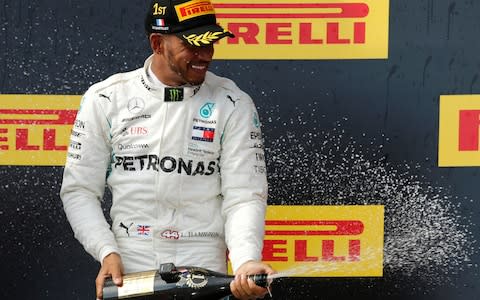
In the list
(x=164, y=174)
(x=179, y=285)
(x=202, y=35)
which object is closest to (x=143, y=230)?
(x=164, y=174)

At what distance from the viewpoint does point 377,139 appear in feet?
13.0

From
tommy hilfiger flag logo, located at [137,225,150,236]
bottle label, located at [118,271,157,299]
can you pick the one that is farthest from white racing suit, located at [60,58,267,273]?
bottle label, located at [118,271,157,299]

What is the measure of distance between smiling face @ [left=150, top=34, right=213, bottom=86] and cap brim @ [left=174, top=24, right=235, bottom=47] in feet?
0.10

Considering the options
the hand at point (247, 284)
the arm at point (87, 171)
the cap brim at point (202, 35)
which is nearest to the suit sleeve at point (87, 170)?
the arm at point (87, 171)

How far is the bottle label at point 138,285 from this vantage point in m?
2.88

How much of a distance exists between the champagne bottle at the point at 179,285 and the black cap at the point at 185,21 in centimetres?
62

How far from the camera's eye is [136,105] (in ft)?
10.4

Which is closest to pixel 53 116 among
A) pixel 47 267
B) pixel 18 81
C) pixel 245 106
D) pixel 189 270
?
pixel 18 81

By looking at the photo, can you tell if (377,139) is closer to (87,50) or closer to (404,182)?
(404,182)

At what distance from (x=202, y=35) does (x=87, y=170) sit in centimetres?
49

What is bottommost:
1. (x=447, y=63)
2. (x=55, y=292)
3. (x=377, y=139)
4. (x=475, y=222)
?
(x=55, y=292)

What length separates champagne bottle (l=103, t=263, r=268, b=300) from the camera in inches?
112

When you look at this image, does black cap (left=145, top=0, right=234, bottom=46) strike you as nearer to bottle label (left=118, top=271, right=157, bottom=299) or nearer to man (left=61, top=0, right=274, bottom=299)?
man (left=61, top=0, right=274, bottom=299)

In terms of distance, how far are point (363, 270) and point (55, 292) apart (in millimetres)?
1093
